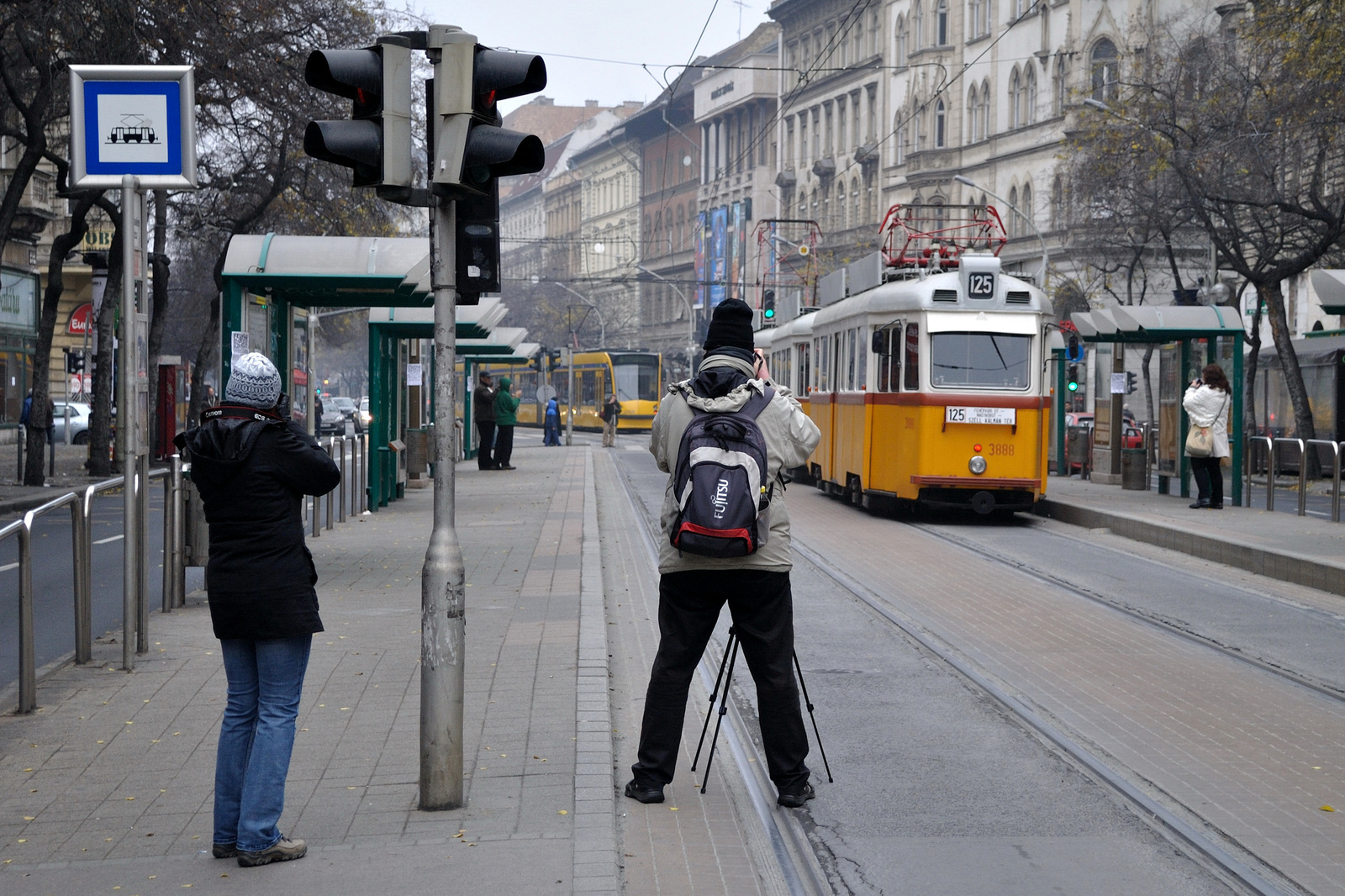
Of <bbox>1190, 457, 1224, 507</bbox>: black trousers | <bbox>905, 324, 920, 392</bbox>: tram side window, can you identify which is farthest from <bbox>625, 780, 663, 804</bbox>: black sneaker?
<bbox>1190, 457, 1224, 507</bbox>: black trousers

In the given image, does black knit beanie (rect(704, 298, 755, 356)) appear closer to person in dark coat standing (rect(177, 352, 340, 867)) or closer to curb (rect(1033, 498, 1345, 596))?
person in dark coat standing (rect(177, 352, 340, 867))

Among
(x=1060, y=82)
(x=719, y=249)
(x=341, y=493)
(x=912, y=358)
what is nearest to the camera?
(x=912, y=358)

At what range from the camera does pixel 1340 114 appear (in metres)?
21.6

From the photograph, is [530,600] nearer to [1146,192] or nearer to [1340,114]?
[1340,114]

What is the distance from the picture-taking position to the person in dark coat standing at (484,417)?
104 ft

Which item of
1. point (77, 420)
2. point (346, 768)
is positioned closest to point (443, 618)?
point (346, 768)

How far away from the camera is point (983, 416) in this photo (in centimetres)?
1844

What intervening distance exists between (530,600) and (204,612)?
87.3 inches

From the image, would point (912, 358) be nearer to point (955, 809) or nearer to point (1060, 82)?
→ point (955, 809)

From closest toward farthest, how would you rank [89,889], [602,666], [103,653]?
[89,889]
[602,666]
[103,653]

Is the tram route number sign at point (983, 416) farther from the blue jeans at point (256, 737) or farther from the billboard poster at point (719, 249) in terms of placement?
the billboard poster at point (719, 249)

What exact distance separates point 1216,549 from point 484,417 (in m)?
18.9

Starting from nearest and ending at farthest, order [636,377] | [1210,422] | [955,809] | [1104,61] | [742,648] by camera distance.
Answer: [742,648] → [955,809] → [1210,422] → [1104,61] → [636,377]

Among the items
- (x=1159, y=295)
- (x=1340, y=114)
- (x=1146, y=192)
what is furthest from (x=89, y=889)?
(x=1159, y=295)
